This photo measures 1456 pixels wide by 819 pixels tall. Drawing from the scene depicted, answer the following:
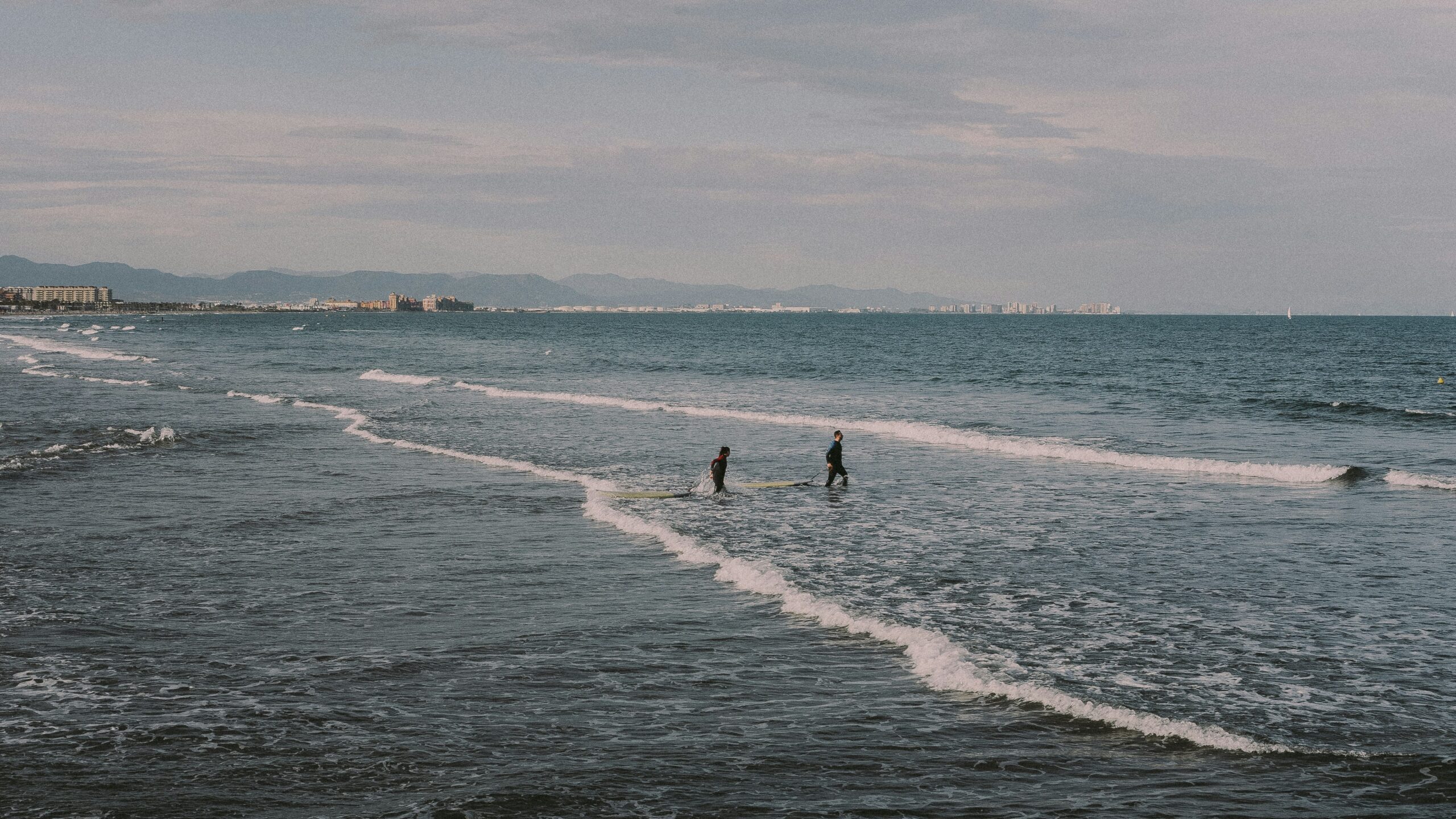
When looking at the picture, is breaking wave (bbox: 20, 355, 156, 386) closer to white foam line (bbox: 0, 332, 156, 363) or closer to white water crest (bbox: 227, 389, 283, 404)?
white water crest (bbox: 227, 389, 283, 404)

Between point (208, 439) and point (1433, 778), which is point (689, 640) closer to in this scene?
point (1433, 778)

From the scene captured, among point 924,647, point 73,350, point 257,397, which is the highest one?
point 73,350

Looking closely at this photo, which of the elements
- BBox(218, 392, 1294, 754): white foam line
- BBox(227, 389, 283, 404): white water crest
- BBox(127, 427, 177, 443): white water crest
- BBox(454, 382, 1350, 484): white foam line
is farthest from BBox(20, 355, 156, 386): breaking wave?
BBox(218, 392, 1294, 754): white foam line

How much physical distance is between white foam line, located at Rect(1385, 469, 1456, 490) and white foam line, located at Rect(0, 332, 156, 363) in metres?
78.1

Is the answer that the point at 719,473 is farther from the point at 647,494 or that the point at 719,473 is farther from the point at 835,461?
the point at 835,461

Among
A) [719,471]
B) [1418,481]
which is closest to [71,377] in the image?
[719,471]

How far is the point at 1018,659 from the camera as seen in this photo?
41.4ft

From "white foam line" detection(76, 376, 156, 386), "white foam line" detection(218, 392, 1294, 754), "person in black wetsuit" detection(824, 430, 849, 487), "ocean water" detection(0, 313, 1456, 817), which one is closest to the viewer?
"ocean water" detection(0, 313, 1456, 817)

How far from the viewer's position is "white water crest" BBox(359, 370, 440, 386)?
Answer: 206ft

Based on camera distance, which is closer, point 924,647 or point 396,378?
point 924,647

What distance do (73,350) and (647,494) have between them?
297ft

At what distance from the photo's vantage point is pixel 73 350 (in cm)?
9531

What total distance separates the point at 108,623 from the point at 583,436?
2322 cm

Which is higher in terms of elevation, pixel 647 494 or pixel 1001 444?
pixel 1001 444
